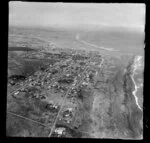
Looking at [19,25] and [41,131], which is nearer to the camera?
[41,131]

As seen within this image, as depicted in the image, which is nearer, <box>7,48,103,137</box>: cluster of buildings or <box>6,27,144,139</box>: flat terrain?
<box>6,27,144,139</box>: flat terrain

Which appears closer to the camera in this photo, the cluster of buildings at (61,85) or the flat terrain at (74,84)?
the flat terrain at (74,84)

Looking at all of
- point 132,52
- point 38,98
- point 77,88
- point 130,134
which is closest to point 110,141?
point 130,134
